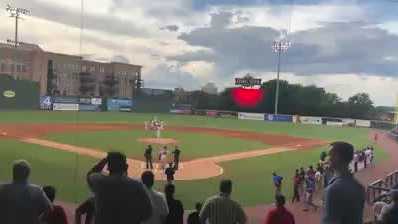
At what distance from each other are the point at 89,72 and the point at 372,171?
7.90 m

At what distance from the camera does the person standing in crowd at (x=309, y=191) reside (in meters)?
13.0

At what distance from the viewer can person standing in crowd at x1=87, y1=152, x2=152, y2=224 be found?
3789mm

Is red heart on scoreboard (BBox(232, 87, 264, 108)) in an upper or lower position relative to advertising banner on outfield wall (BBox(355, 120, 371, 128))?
upper

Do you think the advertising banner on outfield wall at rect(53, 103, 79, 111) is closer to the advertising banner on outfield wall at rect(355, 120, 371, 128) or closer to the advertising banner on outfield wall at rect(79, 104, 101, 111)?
the advertising banner on outfield wall at rect(79, 104, 101, 111)

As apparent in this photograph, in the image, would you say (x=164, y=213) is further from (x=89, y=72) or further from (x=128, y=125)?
(x=128, y=125)

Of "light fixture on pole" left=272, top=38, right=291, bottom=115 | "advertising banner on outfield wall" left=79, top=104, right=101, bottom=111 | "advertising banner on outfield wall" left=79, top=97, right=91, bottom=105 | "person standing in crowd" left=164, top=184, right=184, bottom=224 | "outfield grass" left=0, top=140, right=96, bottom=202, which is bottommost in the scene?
"outfield grass" left=0, top=140, right=96, bottom=202

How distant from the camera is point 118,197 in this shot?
379 cm

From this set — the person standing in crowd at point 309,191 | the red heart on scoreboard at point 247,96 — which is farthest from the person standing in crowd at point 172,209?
the red heart on scoreboard at point 247,96

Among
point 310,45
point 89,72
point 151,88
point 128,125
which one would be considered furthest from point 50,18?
point 310,45

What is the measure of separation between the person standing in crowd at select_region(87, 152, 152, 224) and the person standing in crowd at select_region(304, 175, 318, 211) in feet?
31.5

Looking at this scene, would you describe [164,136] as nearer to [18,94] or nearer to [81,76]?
[18,94]

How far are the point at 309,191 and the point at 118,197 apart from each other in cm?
974

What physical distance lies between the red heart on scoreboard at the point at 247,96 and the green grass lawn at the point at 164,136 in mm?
3801


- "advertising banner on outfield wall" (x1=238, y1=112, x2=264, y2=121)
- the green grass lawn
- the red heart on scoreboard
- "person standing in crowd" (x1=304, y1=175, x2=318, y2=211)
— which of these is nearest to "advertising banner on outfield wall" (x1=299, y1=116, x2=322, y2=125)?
"advertising banner on outfield wall" (x1=238, y1=112, x2=264, y2=121)
